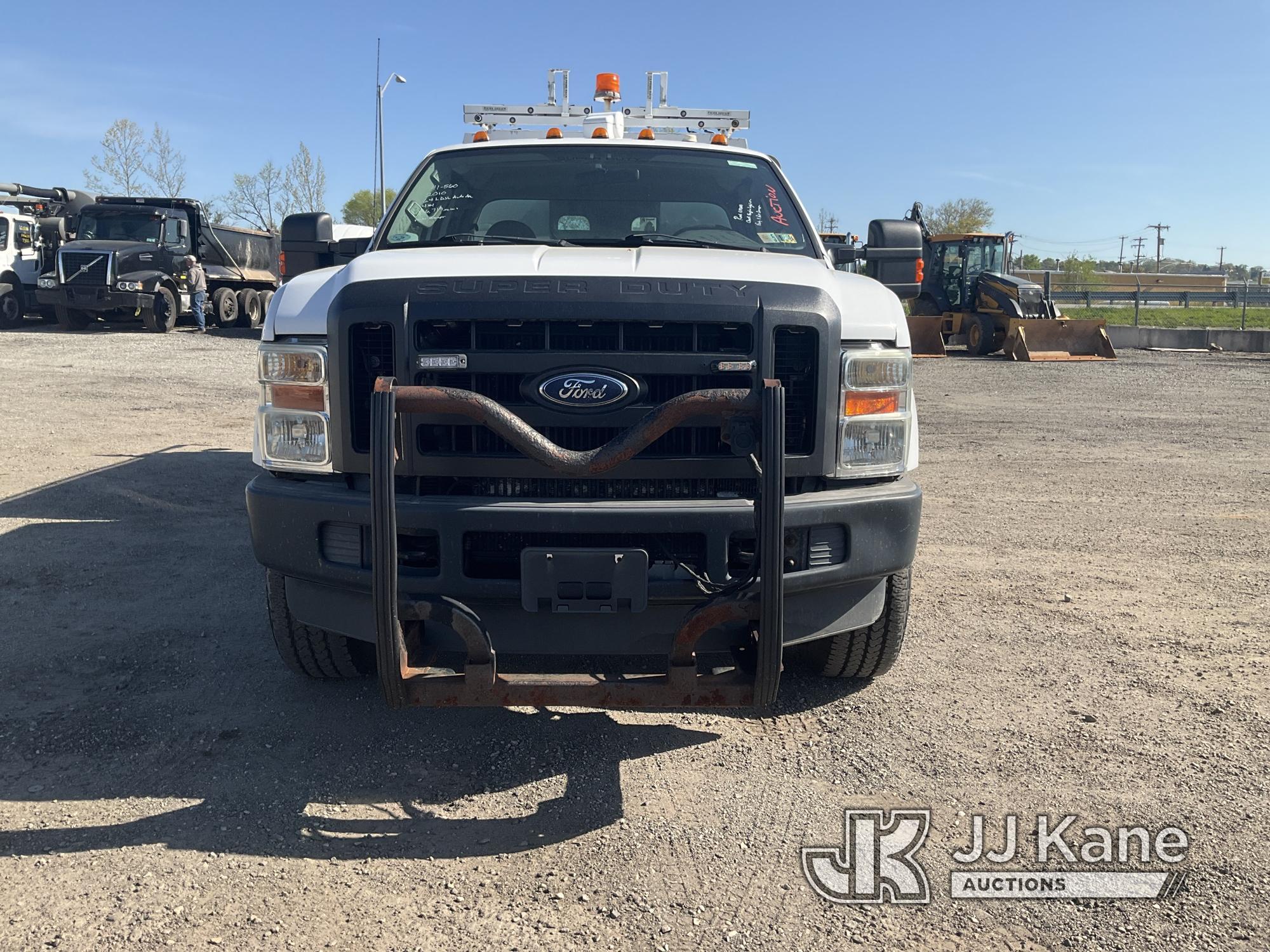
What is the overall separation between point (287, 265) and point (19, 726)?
2242mm

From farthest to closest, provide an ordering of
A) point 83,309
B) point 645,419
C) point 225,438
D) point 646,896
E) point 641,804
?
point 83,309 < point 225,438 < point 641,804 < point 645,419 < point 646,896

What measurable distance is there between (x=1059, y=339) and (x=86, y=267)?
21.4m

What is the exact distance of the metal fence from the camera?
112 ft

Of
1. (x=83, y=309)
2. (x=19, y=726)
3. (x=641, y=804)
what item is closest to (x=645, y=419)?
(x=641, y=804)

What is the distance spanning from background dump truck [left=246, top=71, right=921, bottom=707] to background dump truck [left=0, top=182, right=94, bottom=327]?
2360 centimetres

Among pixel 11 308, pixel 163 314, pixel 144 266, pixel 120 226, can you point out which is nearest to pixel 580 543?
pixel 163 314

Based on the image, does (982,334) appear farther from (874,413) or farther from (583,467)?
(583,467)

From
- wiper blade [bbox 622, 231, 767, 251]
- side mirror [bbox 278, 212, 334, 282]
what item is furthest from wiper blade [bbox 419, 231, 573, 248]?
side mirror [bbox 278, 212, 334, 282]

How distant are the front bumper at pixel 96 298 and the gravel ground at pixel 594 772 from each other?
17527mm

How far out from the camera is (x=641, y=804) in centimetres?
315

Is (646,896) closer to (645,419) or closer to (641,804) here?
(641,804)

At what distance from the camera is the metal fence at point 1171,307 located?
1348 inches

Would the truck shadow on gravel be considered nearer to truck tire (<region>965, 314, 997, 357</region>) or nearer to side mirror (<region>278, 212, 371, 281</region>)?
side mirror (<region>278, 212, 371, 281</region>)

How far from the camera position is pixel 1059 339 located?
23078 mm
